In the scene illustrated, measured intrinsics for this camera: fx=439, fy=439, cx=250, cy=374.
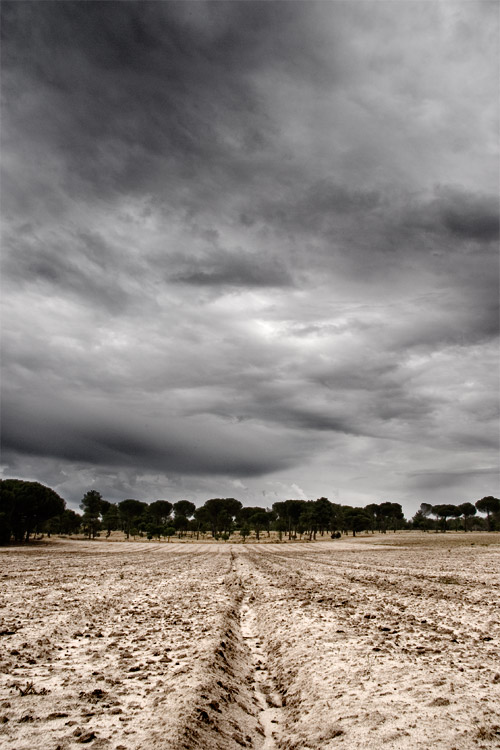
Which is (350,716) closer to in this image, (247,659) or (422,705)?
(422,705)

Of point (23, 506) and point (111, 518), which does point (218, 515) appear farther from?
point (23, 506)

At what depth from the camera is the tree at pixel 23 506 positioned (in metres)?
96.0

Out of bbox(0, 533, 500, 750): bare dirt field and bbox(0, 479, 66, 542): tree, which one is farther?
bbox(0, 479, 66, 542): tree

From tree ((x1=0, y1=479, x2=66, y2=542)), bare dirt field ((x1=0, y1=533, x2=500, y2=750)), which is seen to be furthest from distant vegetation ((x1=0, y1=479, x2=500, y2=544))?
bare dirt field ((x1=0, y1=533, x2=500, y2=750))

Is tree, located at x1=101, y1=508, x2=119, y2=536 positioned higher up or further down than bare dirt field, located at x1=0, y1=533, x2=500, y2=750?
further down

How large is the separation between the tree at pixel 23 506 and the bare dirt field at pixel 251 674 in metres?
90.8

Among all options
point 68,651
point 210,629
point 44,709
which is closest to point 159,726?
point 44,709

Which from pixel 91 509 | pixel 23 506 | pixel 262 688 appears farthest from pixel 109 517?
pixel 262 688

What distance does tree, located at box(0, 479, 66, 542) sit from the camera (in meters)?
96.0

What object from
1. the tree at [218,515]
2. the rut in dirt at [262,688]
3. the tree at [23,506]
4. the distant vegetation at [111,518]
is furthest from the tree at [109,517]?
the rut in dirt at [262,688]

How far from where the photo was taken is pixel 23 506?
100 m

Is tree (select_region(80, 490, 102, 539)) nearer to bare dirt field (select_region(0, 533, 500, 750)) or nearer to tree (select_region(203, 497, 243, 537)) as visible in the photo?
tree (select_region(203, 497, 243, 537))

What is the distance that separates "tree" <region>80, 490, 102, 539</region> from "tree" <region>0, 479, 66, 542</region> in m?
42.1

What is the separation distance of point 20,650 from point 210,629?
5.51m
